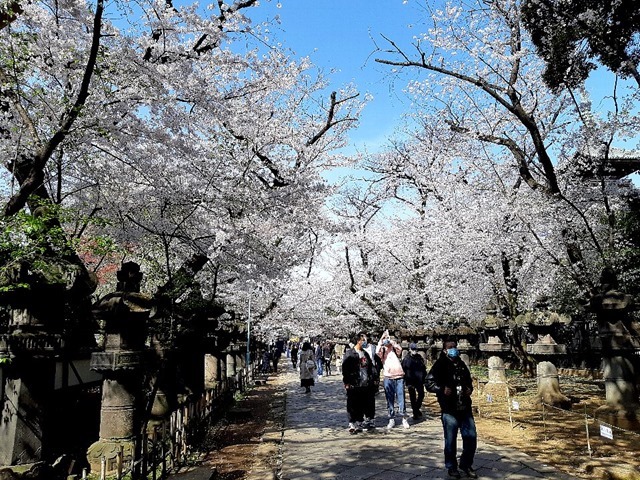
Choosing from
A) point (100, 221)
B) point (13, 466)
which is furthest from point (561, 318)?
point (13, 466)

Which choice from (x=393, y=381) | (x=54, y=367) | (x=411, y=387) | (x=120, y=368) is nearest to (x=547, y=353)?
(x=411, y=387)

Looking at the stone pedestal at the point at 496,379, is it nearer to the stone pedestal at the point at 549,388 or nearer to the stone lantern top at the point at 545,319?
the stone pedestal at the point at 549,388

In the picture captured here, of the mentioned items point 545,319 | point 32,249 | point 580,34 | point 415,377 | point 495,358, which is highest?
point 580,34

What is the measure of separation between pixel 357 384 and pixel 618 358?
200 inches

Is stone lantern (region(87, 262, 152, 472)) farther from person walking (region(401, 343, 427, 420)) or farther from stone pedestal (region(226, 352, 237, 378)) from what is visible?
stone pedestal (region(226, 352, 237, 378))

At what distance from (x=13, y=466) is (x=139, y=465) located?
1785 mm

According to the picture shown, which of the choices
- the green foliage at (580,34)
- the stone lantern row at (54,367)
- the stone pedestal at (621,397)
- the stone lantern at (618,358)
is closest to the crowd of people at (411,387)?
the stone pedestal at (621,397)

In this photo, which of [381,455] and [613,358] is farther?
[613,358]

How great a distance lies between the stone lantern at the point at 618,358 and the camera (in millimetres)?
8773

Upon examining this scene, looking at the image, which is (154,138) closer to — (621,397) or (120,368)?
(120,368)

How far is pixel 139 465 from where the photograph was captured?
546cm

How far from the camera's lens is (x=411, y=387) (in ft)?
36.9

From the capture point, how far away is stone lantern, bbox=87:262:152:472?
700cm

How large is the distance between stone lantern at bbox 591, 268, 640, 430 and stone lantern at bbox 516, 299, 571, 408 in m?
2.18
